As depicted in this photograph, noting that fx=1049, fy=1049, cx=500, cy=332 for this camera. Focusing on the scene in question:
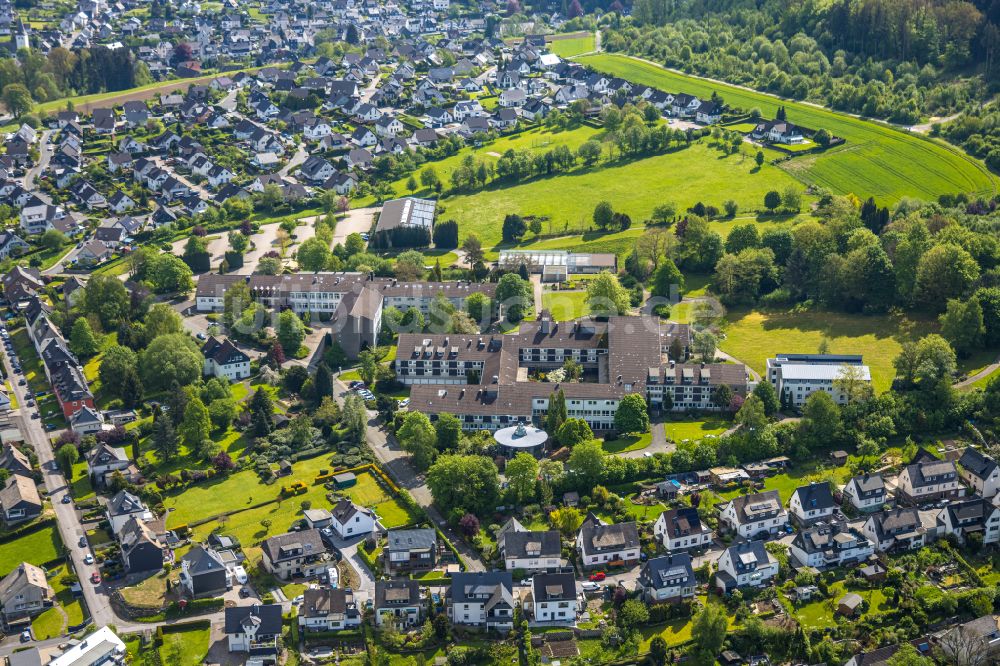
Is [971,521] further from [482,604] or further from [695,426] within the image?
[482,604]

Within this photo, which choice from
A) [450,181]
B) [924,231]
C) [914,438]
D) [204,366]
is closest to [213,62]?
[450,181]

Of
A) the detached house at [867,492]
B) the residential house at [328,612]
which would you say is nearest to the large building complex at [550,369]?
the detached house at [867,492]

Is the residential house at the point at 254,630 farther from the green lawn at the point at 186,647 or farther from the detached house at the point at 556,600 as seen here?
the detached house at the point at 556,600

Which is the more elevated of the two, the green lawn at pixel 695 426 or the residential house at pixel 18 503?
the residential house at pixel 18 503

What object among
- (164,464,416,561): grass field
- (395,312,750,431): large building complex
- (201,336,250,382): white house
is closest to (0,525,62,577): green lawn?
(164,464,416,561): grass field

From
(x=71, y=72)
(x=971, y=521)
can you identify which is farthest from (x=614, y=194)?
(x=71, y=72)
